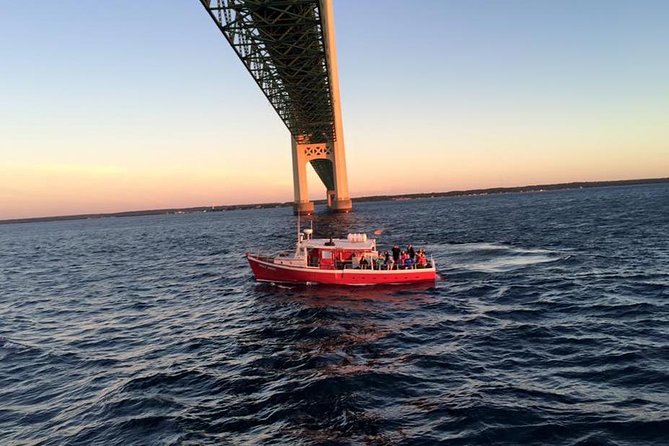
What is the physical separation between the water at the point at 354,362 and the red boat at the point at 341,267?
0.92m

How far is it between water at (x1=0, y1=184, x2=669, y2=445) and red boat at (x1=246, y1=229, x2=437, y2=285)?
0.92 metres

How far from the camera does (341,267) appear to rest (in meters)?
24.1

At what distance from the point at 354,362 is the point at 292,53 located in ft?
93.8

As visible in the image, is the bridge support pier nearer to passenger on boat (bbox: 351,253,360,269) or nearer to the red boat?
the red boat

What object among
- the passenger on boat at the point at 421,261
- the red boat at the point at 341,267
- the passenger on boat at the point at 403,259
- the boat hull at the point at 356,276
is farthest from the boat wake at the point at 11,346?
the passenger on boat at the point at 421,261

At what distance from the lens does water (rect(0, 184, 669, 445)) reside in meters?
9.46

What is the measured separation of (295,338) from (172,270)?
71.1 ft

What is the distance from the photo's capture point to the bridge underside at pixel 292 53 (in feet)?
82.8

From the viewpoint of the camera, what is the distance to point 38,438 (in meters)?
9.95

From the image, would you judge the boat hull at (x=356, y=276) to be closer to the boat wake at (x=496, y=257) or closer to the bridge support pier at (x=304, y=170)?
the boat wake at (x=496, y=257)

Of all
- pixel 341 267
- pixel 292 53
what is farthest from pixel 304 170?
pixel 341 267

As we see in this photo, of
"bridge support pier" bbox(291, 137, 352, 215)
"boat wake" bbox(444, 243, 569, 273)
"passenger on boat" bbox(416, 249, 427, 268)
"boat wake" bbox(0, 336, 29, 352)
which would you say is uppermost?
"bridge support pier" bbox(291, 137, 352, 215)

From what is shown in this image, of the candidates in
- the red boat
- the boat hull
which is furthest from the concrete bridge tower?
the boat hull

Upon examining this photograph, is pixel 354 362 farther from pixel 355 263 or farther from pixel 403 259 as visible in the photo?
pixel 403 259
